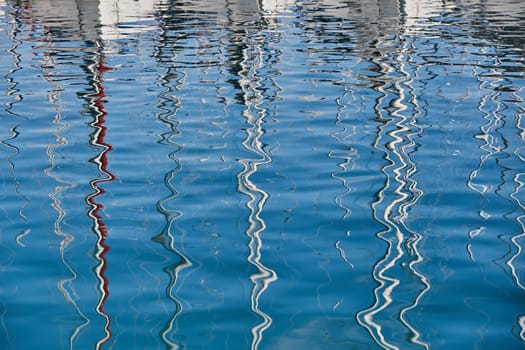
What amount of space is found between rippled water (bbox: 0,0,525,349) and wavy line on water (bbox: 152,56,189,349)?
25 mm

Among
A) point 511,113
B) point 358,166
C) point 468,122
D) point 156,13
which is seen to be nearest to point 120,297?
point 358,166

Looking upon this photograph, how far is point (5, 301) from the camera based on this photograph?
23.2 feet

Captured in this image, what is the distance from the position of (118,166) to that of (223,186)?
159cm

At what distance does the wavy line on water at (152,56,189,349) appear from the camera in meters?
6.78

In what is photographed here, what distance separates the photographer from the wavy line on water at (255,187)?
7.04m

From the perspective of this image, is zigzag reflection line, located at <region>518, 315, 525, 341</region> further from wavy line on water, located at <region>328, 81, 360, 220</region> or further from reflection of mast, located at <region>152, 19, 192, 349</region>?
wavy line on water, located at <region>328, 81, 360, 220</region>

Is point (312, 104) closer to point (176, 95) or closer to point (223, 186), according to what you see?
point (176, 95)

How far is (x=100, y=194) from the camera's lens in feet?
32.6

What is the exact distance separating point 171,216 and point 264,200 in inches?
42.6

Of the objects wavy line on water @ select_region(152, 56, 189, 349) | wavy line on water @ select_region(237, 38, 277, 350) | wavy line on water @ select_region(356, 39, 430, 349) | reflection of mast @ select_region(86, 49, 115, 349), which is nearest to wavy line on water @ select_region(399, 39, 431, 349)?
wavy line on water @ select_region(356, 39, 430, 349)

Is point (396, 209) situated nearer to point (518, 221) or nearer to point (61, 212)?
point (518, 221)

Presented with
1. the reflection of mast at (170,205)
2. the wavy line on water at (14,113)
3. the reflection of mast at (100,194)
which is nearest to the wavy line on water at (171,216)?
the reflection of mast at (170,205)

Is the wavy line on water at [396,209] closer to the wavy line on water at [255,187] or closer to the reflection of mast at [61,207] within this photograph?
the wavy line on water at [255,187]

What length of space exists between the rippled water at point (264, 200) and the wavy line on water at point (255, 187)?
3cm
